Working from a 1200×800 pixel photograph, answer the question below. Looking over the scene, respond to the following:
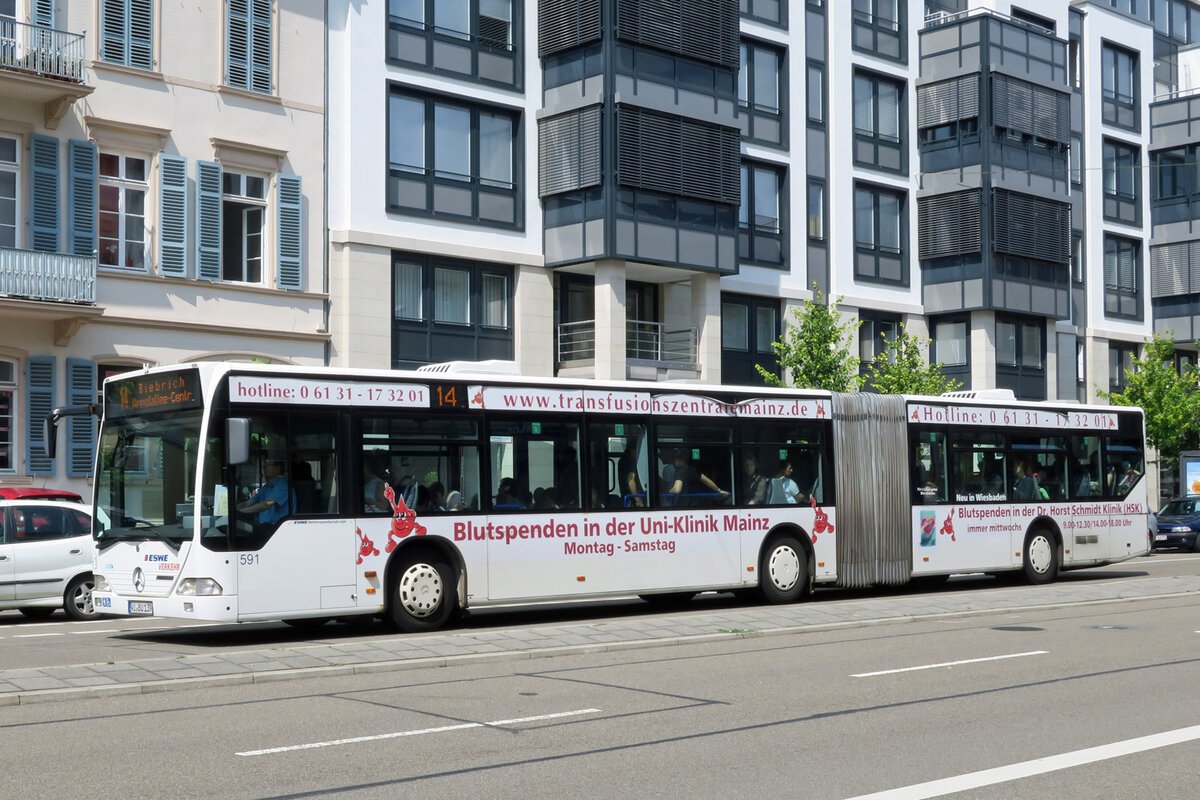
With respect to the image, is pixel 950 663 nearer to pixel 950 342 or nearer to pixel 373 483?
pixel 373 483

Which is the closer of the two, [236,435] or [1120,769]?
[1120,769]

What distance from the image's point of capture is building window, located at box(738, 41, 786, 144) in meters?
37.4

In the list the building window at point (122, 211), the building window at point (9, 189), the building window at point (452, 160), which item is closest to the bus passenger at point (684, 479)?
the building window at point (122, 211)

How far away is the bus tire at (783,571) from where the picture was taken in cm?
1931

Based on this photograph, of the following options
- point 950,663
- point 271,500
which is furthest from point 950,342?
point 271,500

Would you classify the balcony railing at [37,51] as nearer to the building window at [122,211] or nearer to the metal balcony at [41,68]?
the metal balcony at [41,68]

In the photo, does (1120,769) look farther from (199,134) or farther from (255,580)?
(199,134)

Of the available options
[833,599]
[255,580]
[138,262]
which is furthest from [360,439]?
[138,262]

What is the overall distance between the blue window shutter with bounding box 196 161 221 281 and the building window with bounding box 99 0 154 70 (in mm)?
2225

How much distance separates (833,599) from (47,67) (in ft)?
53.2

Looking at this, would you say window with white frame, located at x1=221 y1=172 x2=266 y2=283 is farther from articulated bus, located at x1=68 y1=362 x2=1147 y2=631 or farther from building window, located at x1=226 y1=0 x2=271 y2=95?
articulated bus, located at x1=68 y1=362 x2=1147 y2=631

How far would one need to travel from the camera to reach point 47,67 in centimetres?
2478

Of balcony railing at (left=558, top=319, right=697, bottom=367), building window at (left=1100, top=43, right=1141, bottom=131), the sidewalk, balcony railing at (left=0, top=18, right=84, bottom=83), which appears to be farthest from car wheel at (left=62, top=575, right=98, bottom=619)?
building window at (left=1100, top=43, right=1141, bottom=131)

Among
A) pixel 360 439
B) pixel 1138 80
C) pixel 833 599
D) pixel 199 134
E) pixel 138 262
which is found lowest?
pixel 833 599
